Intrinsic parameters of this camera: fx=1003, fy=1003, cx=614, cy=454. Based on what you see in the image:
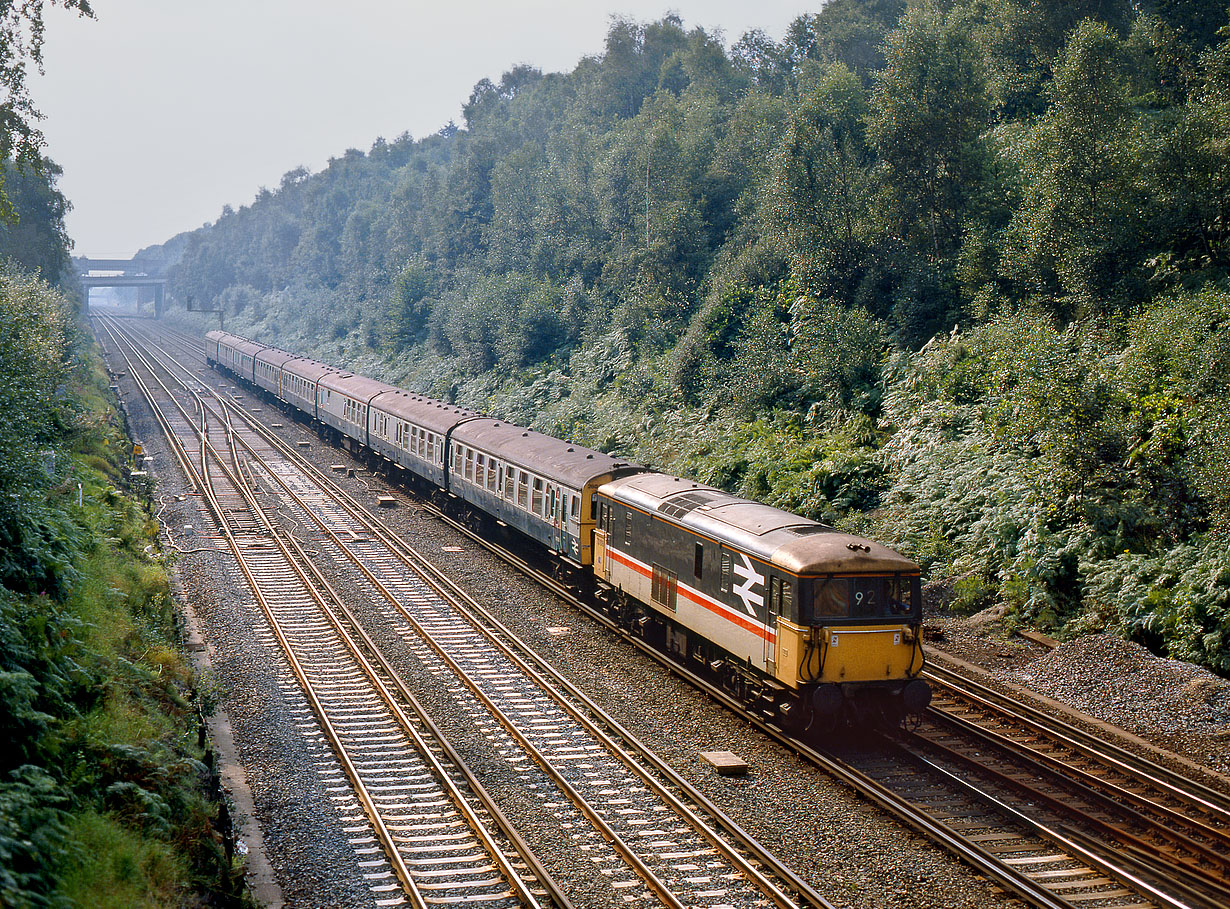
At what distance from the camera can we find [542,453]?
80.4ft

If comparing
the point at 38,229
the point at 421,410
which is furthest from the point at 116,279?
the point at 421,410

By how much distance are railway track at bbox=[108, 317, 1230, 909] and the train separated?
30.5 inches

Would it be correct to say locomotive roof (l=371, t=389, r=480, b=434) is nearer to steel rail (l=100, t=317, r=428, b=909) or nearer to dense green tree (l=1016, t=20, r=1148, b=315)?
steel rail (l=100, t=317, r=428, b=909)

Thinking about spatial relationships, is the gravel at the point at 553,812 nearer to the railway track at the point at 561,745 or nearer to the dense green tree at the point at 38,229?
the railway track at the point at 561,745

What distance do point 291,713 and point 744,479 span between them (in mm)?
16327

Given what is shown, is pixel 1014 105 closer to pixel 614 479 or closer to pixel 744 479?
pixel 744 479

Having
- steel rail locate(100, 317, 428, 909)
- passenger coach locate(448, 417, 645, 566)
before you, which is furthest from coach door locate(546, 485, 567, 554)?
steel rail locate(100, 317, 428, 909)

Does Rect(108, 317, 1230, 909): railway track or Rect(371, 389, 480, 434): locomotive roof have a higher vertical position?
Rect(371, 389, 480, 434): locomotive roof

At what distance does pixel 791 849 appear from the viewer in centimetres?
1089

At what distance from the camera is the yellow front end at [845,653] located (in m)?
13.4

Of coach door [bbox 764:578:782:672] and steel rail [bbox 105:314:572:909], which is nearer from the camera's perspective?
steel rail [bbox 105:314:572:909]

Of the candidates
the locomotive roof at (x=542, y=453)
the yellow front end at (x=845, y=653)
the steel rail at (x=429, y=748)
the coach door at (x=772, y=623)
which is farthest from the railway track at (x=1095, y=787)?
the locomotive roof at (x=542, y=453)

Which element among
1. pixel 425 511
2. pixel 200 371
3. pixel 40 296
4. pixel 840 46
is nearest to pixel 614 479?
pixel 425 511

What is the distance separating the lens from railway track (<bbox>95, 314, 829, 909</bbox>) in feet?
33.7
